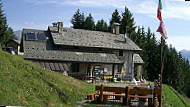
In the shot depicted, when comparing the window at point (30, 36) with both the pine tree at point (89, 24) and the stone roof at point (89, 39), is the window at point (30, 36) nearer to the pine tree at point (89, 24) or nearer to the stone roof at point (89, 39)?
the stone roof at point (89, 39)

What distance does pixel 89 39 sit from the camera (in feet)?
107

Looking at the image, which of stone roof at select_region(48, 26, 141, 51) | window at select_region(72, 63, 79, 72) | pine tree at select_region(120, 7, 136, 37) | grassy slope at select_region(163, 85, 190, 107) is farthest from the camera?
pine tree at select_region(120, 7, 136, 37)

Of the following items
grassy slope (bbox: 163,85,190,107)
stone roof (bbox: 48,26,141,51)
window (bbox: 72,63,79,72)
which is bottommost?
grassy slope (bbox: 163,85,190,107)

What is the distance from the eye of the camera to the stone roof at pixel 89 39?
3045 cm

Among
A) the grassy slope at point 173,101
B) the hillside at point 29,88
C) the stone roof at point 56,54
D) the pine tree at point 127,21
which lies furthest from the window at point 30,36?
the pine tree at point 127,21

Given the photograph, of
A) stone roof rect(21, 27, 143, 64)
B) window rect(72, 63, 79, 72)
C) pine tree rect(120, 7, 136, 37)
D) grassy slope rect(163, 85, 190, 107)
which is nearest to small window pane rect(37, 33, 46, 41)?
stone roof rect(21, 27, 143, 64)

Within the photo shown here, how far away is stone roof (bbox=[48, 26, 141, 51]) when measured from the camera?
30450mm

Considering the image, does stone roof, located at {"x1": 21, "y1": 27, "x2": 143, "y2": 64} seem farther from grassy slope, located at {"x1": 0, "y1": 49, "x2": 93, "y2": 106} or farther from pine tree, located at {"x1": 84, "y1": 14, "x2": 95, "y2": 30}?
pine tree, located at {"x1": 84, "y1": 14, "x2": 95, "y2": 30}

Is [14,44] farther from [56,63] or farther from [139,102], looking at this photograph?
[139,102]

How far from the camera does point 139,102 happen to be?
1235 cm

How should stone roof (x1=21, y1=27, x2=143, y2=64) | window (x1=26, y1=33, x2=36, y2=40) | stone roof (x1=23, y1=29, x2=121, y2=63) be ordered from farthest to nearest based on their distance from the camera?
window (x1=26, y1=33, x2=36, y2=40)
stone roof (x1=21, y1=27, x2=143, y2=64)
stone roof (x1=23, y1=29, x2=121, y2=63)

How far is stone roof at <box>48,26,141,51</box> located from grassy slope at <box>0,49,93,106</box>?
15.7 metres

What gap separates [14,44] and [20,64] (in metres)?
34.6

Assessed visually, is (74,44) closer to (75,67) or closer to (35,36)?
(75,67)
